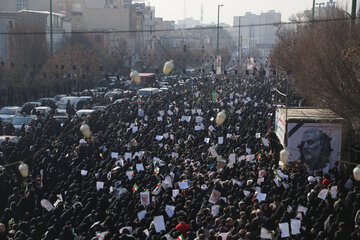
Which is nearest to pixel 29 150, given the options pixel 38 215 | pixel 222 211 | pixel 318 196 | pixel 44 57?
pixel 38 215

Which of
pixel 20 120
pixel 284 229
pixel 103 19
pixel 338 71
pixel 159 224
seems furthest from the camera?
pixel 103 19

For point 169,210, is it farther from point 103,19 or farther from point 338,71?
point 103,19

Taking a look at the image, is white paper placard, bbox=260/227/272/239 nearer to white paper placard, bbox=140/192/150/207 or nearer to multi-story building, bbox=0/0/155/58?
white paper placard, bbox=140/192/150/207

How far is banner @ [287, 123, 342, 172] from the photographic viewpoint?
17.2 metres

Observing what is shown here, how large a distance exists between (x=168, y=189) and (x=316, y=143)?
626 cm

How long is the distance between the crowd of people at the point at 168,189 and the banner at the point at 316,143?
554mm

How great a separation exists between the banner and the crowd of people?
554mm

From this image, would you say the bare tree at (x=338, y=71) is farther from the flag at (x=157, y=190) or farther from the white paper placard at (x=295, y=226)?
the flag at (x=157, y=190)

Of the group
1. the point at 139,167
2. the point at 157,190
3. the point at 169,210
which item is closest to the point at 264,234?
the point at 169,210

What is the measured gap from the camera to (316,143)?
1733 centimetres

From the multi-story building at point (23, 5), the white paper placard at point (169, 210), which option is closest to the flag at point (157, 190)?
the white paper placard at point (169, 210)

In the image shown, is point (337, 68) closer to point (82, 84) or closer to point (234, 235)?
point (234, 235)

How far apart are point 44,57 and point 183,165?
31763 millimetres

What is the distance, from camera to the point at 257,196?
1280cm
